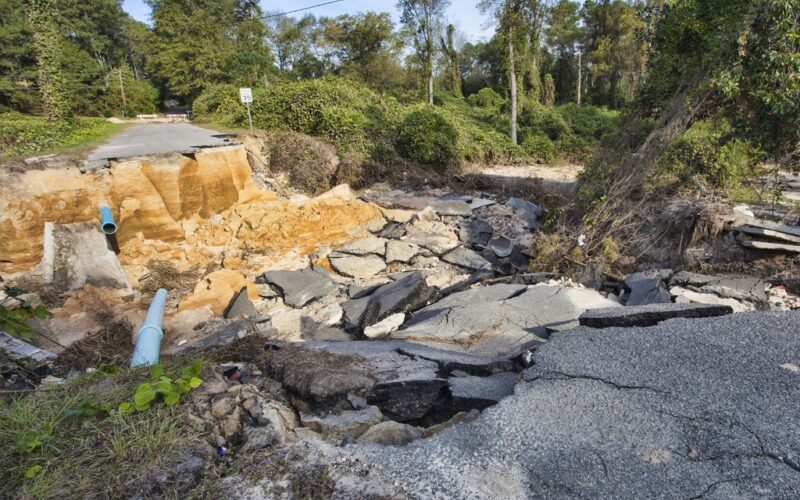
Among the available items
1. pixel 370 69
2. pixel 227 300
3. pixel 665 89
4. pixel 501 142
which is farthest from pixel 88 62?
pixel 665 89

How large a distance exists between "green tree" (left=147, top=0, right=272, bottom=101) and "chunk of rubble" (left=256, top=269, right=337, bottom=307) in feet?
57.9

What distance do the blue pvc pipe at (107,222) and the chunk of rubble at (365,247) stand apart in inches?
151

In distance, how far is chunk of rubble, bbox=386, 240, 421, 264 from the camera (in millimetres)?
7707

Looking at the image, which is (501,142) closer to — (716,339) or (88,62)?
(716,339)

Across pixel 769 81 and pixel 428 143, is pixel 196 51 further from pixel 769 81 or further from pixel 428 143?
pixel 769 81

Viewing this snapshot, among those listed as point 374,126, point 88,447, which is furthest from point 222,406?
point 374,126

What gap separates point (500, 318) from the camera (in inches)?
189

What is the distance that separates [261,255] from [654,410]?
720cm

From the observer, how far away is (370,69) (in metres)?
25.3

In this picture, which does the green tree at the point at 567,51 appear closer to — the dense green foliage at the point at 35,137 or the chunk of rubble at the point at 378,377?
the dense green foliage at the point at 35,137

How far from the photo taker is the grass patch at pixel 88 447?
1.63m

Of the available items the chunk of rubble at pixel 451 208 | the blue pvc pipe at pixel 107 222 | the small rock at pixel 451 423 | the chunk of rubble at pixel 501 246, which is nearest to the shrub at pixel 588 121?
the chunk of rubble at pixel 451 208

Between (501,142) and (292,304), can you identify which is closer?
(292,304)

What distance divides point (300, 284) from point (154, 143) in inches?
246
